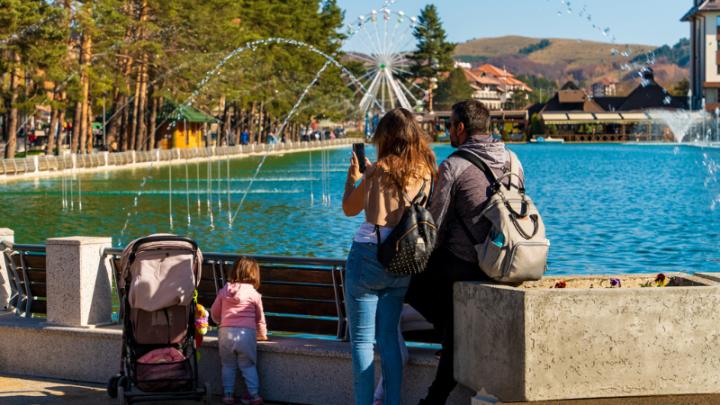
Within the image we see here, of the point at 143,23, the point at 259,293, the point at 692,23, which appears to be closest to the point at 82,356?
the point at 259,293

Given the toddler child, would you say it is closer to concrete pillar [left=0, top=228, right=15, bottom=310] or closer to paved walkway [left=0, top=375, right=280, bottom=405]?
paved walkway [left=0, top=375, right=280, bottom=405]

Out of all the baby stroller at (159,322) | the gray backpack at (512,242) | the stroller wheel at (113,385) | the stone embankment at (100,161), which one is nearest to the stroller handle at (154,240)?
the baby stroller at (159,322)

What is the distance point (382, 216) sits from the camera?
670 centimetres

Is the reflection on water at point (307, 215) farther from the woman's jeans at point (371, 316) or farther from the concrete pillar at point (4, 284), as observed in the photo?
the woman's jeans at point (371, 316)

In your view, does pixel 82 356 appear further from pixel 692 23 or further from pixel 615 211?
pixel 692 23

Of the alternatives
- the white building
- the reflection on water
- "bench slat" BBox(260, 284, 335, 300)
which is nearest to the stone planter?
"bench slat" BBox(260, 284, 335, 300)

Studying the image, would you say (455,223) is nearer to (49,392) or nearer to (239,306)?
(239,306)

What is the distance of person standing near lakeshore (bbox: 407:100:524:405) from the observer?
6.66 m

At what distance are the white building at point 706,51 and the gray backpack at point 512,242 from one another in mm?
147948

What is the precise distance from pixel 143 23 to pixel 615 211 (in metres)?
32.6

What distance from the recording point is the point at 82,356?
905 centimetres

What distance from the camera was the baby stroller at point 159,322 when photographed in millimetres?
8062

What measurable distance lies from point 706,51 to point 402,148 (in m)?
152

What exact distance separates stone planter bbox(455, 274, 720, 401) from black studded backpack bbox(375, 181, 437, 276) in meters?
0.36
